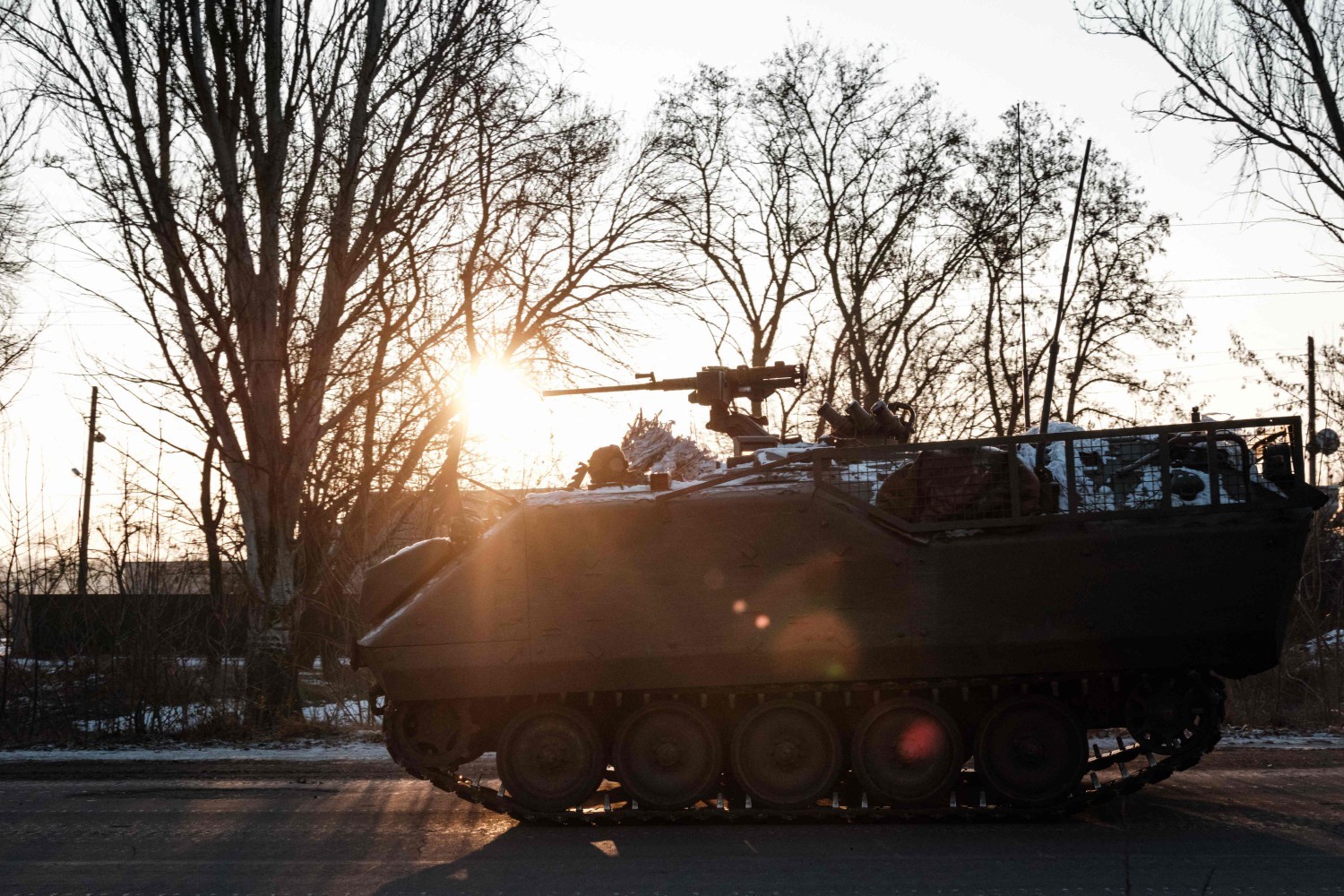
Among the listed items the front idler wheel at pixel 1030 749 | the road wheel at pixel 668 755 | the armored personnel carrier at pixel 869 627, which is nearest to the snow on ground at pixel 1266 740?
the front idler wheel at pixel 1030 749

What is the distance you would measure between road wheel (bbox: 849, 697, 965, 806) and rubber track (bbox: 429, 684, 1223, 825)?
0.38 feet

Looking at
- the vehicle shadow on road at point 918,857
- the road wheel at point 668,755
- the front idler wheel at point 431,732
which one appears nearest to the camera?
the vehicle shadow on road at point 918,857

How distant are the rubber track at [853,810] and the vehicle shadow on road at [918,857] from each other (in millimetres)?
76

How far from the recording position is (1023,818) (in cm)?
833

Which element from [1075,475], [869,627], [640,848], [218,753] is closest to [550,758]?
[640,848]

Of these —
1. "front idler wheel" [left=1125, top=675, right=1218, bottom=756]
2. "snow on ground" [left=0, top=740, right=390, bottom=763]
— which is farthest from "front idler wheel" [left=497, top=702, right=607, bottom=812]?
"front idler wheel" [left=1125, top=675, right=1218, bottom=756]

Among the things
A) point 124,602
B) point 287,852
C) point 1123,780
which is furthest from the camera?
point 124,602

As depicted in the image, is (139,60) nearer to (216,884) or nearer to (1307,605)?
(216,884)

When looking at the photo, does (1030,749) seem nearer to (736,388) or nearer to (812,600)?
(812,600)

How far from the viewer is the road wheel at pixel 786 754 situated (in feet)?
27.8

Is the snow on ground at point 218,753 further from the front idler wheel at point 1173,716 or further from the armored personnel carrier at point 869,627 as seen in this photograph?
the front idler wheel at point 1173,716

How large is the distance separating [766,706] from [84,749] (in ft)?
24.8

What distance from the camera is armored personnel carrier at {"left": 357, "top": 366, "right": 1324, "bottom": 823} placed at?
834cm

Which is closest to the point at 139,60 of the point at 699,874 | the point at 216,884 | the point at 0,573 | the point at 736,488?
the point at 0,573
